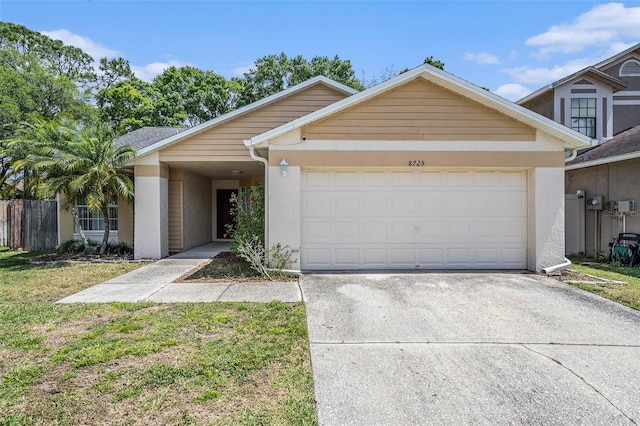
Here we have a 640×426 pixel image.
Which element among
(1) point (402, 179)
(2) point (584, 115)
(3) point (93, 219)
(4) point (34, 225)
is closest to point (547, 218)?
(1) point (402, 179)

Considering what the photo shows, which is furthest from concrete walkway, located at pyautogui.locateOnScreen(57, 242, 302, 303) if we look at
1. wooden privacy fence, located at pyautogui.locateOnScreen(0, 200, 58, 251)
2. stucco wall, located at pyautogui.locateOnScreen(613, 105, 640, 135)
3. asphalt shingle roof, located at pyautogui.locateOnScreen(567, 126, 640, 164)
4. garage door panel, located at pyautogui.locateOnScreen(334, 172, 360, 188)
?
stucco wall, located at pyautogui.locateOnScreen(613, 105, 640, 135)

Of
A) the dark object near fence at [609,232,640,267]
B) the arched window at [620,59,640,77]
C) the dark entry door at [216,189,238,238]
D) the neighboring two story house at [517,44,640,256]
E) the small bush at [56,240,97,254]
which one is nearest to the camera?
the dark object near fence at [609,232,640,267]

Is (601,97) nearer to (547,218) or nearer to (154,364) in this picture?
(547,218)

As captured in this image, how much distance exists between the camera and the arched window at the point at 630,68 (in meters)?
12.6

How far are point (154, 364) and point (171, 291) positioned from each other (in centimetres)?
311

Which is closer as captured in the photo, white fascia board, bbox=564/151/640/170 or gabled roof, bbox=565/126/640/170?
white fascia board, bbox=564/151/640/170

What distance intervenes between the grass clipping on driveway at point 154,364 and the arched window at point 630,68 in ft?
49.2

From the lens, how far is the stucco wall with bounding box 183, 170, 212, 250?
39.7ft

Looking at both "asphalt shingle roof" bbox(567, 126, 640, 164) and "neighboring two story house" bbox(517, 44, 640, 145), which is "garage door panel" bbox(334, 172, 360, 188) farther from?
"neighboring two story house" bbox(517, 44, 640, 145)

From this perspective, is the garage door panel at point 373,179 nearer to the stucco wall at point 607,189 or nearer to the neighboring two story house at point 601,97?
the stucco wall at point 607,189

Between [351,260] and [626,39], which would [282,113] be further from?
[626,39]

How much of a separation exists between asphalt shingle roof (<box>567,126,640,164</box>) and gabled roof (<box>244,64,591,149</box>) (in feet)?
11.4

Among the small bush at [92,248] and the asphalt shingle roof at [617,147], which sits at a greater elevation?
the asphalt shingle roof at [617,147]

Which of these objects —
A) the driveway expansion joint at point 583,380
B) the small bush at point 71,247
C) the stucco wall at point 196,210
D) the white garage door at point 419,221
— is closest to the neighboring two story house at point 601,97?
the white garage door at point 419,221
